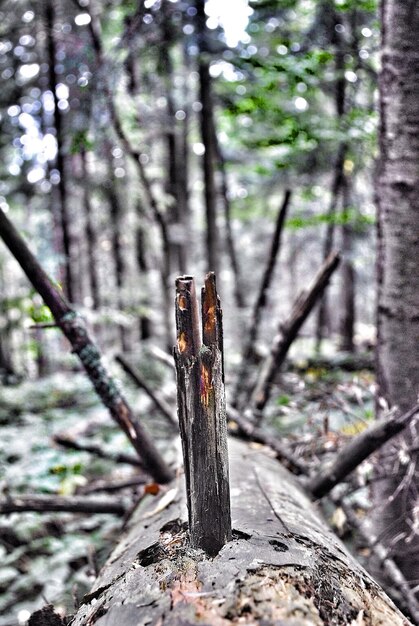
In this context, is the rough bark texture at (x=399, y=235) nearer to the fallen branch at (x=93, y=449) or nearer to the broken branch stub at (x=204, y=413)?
the broken branch stub at (x=204, y=413)

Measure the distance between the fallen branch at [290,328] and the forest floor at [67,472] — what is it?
0.22 meters

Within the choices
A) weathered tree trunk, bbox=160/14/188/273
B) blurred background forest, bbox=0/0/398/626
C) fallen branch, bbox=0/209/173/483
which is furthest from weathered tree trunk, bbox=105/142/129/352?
fallen branch, bbox=0/209/173/483

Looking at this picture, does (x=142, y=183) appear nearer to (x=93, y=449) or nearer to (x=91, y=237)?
(x=91, y=237)

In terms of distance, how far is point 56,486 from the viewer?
14.4 feet

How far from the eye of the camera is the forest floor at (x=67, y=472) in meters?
3.14

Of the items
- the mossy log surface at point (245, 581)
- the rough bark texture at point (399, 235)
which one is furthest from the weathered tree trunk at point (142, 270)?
the mossy log surface at point (245, 581)

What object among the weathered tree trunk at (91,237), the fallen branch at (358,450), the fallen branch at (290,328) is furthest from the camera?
the weathered tree trunk at (91,237)

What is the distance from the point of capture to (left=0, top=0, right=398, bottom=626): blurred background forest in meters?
4.26

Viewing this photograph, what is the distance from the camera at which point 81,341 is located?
8.63 feet

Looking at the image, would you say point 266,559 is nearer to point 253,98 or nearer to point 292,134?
point 292,134

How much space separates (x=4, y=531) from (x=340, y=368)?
21.1 feet

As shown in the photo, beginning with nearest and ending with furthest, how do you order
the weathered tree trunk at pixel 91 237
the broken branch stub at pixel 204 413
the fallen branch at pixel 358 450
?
the broken branch stub at pixel 204 413
the fallen branch at pixel 358 450
the weathered tree trunk at pixel 91 237

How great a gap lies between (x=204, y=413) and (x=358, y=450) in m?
1.30

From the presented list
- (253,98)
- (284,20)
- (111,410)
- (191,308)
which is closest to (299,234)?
(284,20)
